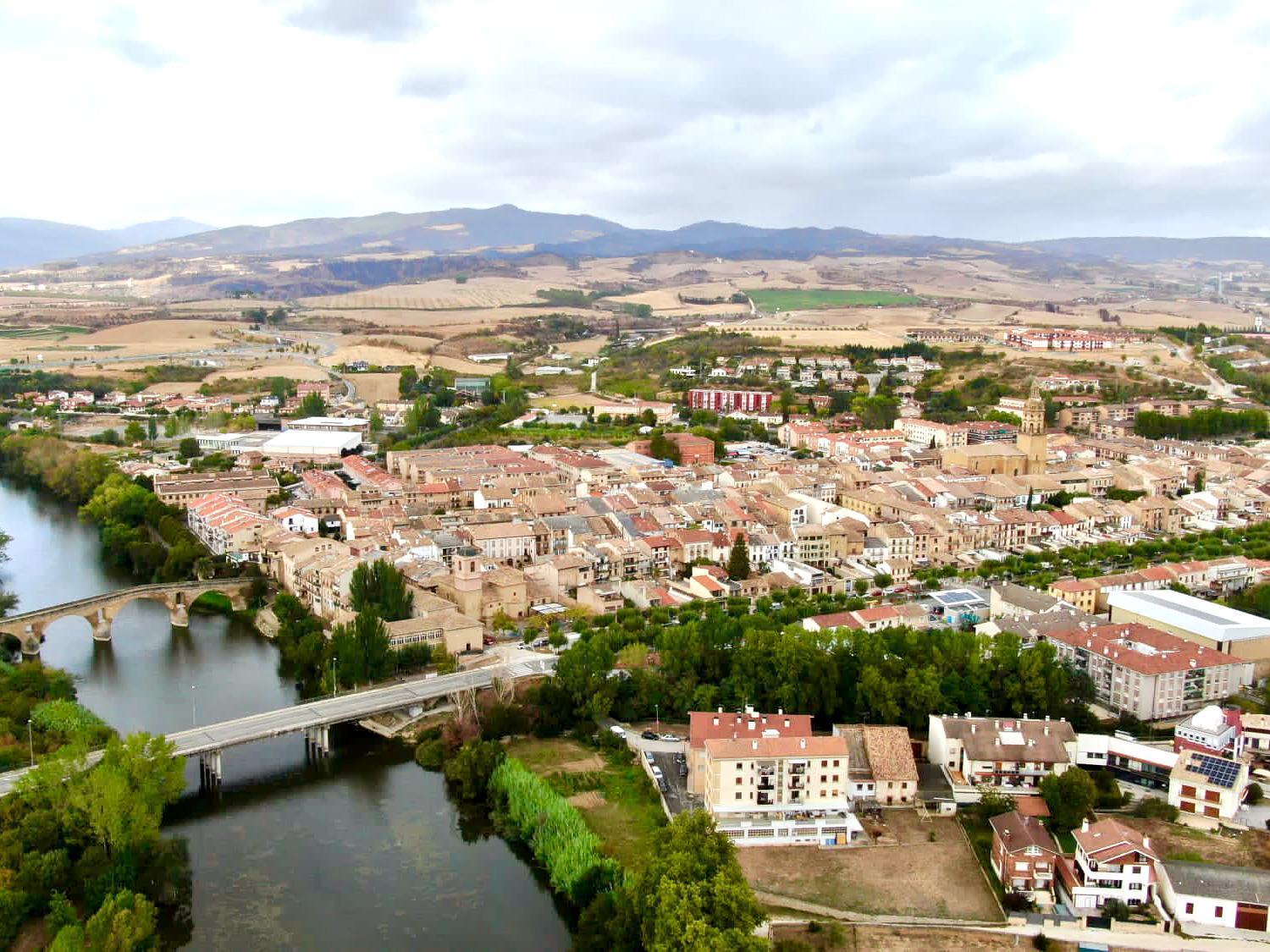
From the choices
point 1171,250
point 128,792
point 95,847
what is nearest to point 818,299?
→ point 128,792

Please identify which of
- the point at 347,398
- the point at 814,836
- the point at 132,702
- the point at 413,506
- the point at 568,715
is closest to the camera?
the point at 814,836

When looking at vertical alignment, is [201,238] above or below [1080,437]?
above

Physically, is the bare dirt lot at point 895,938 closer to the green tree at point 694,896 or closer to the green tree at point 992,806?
the green tree at point 694,896

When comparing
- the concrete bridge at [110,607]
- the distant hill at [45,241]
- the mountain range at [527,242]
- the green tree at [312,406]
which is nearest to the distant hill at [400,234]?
the mountain range at [527,242]

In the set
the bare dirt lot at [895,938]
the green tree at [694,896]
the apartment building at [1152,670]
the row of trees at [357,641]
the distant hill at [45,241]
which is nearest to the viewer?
the green tree at [694,896]

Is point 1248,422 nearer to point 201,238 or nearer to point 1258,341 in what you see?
point 1258,341

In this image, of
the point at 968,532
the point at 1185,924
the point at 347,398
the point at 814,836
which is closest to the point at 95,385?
the point at 347,398
